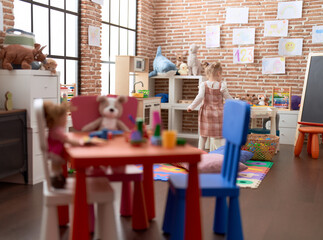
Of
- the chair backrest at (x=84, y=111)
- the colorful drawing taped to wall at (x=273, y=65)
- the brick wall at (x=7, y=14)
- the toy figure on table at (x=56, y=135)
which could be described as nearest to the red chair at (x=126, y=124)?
the chair backrest at (x=84, y=111)

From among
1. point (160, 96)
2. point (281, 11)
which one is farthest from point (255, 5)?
point (160, 96)

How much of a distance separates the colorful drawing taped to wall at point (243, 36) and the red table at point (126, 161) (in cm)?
552

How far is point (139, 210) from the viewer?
2.73 metres

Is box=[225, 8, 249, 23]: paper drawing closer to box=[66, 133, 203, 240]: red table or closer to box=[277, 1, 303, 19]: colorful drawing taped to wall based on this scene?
box=[277, 1, 303, 19]: colorful drawing taped to wall

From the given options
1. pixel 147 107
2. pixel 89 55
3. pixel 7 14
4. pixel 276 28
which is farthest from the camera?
pixel 276 28

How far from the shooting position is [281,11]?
277 inches

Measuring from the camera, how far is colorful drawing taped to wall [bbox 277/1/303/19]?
22.7 feet

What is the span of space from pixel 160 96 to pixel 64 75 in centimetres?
221

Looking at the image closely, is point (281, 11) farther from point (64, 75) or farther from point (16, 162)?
point (16, 162)

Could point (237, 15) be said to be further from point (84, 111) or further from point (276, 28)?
point (84, 111)

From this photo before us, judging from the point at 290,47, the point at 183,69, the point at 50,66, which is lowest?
the point at 50,66

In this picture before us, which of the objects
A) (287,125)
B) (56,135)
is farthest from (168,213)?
(287,125)

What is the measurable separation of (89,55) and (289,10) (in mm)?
3504

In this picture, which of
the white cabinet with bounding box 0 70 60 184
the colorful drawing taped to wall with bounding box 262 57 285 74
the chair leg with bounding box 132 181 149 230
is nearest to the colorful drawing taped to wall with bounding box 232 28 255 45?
the colorful drawing taped to wall with bounding box 262 57 285 74
